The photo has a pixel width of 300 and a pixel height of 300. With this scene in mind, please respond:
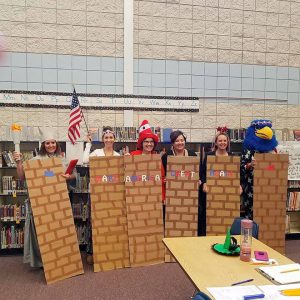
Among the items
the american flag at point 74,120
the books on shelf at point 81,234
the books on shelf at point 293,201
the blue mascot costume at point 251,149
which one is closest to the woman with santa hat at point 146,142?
the american flag at point 74,120

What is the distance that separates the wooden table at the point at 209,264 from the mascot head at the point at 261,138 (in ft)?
6.49

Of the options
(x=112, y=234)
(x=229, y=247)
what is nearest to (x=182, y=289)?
(x=112, y=234)

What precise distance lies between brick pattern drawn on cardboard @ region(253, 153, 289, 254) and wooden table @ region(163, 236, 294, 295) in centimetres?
168

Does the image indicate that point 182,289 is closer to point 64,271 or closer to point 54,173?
point 64,271

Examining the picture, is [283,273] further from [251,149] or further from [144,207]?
[251,149]

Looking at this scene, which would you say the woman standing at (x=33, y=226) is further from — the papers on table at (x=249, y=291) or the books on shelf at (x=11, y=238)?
the papers on table at (x=249, y=291)

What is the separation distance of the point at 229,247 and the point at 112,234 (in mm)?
1819

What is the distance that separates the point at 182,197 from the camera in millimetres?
3818

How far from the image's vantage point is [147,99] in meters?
4.79

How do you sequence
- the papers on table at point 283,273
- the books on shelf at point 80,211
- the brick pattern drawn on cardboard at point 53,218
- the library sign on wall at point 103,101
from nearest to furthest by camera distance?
the papers on table at point 283,273 < the brick pattern drawn on cardboard at point 53,218 < the books on shelf at point 80,211 < the library sign on wall at point 103,101

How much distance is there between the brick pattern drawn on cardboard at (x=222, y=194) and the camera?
151 inches

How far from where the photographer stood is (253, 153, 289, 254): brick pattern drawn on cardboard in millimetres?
3963

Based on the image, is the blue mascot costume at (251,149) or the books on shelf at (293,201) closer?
the blue mascot costume at (251,149)

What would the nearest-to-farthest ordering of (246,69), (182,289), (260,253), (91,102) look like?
(260,253)
(182,289)
(91,102)
(246,69)
